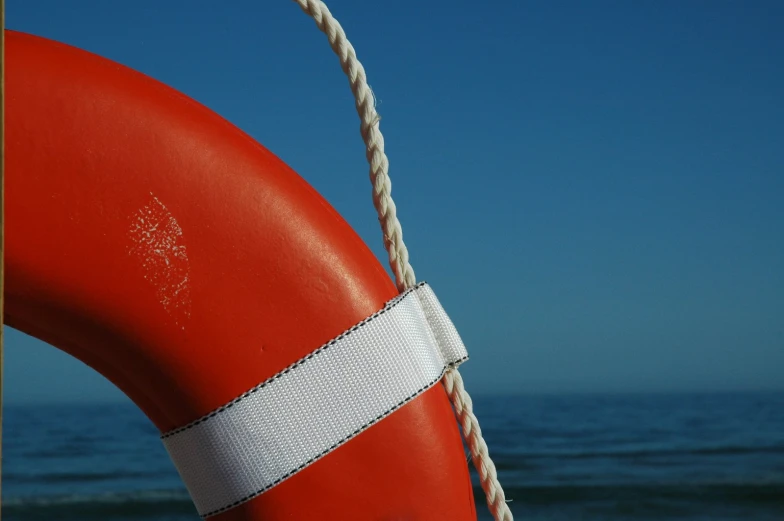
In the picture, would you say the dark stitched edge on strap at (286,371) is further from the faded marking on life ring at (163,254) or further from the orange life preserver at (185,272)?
the faded marking on life ring at (163,254)

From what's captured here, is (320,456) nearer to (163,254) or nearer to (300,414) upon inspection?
(300,414)

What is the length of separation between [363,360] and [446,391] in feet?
0.54

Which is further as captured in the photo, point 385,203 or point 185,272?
point 385,203

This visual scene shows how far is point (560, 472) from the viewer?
6492mm

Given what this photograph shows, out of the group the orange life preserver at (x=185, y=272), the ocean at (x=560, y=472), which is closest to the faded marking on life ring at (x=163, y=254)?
the orange life preserver at (x=185, y=272)

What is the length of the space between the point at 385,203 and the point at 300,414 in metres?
0.28

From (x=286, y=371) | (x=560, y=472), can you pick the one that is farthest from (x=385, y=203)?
(x=560, y=472)

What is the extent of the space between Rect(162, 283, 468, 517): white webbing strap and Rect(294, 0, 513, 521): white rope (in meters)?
0.09

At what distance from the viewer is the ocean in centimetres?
534

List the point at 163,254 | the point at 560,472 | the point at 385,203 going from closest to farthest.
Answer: the point at 163,254 → the point at 385,203 → the point at 560,472

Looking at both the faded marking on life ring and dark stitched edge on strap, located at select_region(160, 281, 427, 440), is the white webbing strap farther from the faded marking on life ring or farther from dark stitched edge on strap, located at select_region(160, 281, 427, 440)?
the faded marking on life ring

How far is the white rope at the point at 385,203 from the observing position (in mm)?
1077

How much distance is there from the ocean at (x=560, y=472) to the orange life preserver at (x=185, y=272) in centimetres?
382

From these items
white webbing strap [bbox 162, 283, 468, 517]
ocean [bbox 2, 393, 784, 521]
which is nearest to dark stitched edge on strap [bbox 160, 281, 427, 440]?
white webbing strap [bbox 162, 283, 468, 517]
